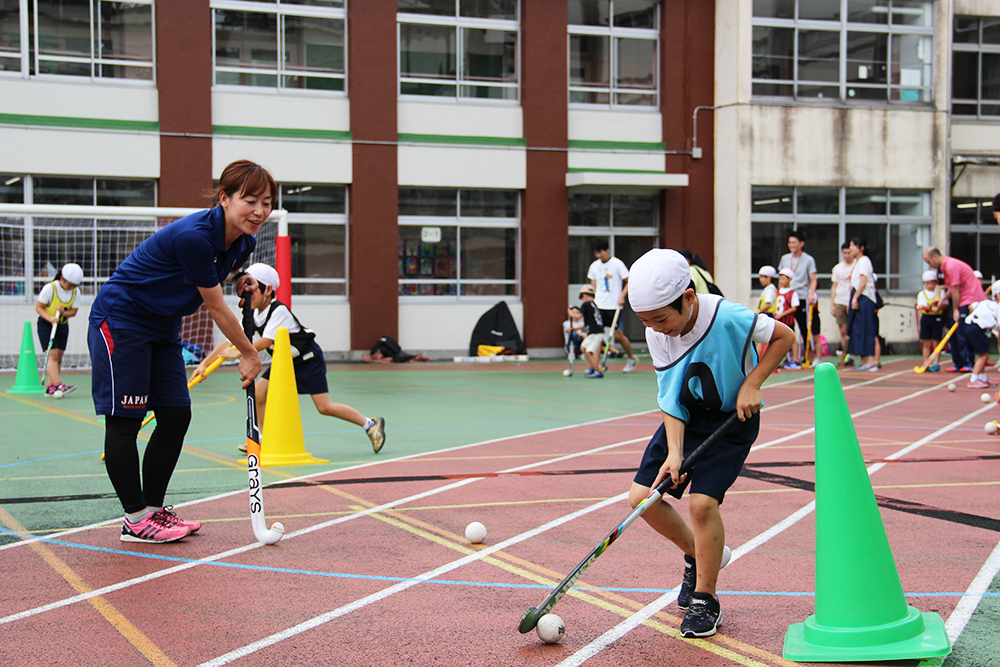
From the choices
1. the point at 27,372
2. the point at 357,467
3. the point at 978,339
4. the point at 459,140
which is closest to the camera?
the point at 357,467

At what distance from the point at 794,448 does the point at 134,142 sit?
14.2 metres

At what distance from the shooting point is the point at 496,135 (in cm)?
2033

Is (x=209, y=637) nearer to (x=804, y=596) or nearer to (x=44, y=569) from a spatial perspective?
(x=44, y=569)

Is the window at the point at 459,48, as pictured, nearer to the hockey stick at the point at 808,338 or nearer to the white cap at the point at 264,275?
the hockey stick at the point at 808,338

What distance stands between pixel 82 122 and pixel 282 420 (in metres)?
12.6

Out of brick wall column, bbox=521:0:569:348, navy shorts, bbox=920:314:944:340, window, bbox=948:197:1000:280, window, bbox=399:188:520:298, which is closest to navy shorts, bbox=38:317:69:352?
window, bbox=399:188:520:298

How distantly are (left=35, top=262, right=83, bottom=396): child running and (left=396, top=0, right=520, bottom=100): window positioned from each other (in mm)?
8852

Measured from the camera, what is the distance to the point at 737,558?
4.72 metres

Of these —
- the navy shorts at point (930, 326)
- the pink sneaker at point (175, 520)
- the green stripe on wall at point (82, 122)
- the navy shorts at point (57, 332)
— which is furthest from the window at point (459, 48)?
the pink sneaker at point (175, 520)

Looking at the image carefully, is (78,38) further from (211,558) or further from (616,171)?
(211,558)

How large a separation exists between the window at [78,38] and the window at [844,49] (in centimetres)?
1266

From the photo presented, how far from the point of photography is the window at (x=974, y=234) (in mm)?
23625

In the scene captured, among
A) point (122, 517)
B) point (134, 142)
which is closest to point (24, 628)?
point (122, 517)

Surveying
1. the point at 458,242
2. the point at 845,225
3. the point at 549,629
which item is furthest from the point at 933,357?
the point at 549,629
